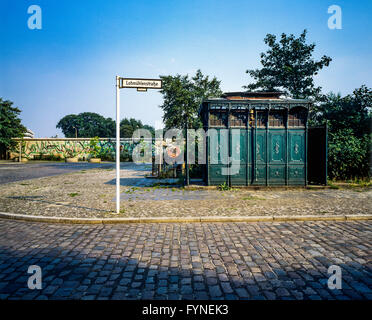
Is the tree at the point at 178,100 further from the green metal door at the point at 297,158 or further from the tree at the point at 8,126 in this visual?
the tree at the point at 8,126

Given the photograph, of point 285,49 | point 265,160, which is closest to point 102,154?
point 285,49

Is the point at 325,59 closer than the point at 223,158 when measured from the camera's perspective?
No

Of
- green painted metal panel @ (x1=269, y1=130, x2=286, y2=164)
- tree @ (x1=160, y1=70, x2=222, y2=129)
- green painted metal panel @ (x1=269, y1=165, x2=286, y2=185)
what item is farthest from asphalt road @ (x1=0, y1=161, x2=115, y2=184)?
green painted metal panel @ (x1=269, y1=130, x2=286, y2=164)

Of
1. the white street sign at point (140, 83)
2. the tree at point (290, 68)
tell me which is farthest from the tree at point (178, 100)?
the white street sign at point (140, 83)

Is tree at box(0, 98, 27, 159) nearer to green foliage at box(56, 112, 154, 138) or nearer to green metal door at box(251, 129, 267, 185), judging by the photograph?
green metal door at box(251, 129, 267, 185)

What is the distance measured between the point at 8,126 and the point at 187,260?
138 ft

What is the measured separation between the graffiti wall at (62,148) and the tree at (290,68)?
22.0 meters

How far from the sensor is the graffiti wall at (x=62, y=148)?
118 feet

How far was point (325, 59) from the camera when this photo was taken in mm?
20719

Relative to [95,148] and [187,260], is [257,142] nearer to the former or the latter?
[187,260]

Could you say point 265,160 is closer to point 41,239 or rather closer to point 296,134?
point 296,134

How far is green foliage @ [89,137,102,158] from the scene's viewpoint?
35312mm

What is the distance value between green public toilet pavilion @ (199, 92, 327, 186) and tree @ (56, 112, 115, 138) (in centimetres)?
9528
